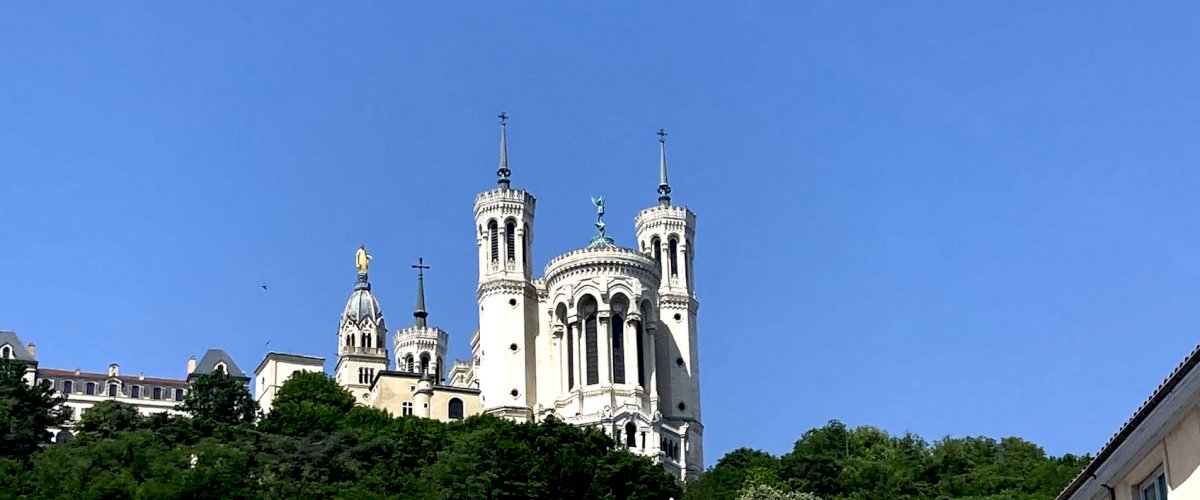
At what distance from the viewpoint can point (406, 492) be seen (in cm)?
7925

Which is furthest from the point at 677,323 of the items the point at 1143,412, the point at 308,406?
the point at 1143,412

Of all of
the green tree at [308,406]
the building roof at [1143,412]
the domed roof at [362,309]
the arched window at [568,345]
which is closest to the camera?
the building roof at [1143,412]

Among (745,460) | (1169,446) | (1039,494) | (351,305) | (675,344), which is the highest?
(351,305)

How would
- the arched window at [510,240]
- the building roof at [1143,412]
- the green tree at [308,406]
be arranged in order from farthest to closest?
the arched window at [510,240]
the green tree at [308,406]
the building roof at [1143,412]

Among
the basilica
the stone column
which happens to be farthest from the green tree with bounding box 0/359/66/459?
the stone column

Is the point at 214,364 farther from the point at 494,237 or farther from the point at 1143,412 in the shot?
the point at 1143,412

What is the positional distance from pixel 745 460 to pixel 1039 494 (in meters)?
25.7

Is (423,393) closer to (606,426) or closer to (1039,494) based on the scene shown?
(606,426)

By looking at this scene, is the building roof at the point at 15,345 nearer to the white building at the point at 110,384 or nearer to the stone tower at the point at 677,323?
the white building at the point at 110,384

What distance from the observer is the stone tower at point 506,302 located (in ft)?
342

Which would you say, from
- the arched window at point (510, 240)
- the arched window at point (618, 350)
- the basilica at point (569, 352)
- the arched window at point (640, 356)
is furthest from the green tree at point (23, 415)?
the arched window at point (640, 356)

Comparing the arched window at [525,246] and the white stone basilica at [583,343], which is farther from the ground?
the arched window at [525,246]

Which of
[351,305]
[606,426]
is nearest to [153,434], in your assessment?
[606,426]

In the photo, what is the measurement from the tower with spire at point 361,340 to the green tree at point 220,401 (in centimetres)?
1398
